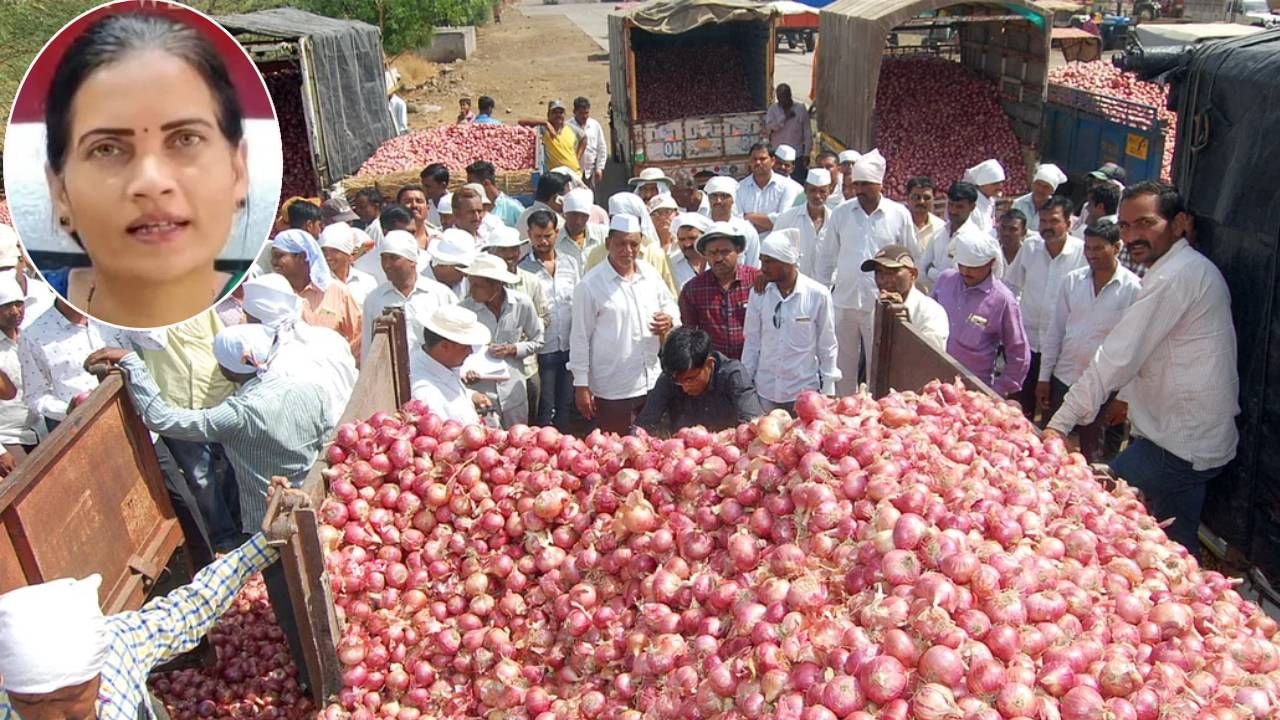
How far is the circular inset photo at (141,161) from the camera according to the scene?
1853mm

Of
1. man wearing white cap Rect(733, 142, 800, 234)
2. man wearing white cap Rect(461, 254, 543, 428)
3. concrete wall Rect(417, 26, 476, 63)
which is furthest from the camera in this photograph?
concrete wall Rect(417, 26, 476, 63)

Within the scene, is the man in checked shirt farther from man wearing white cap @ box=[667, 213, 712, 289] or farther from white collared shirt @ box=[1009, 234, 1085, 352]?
white collared shirt @ box=[1009, 234, 1085, 352]

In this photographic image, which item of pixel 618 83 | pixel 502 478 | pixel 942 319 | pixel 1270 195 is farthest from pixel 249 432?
pixel 618 83

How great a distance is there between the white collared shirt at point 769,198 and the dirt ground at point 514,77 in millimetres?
12717

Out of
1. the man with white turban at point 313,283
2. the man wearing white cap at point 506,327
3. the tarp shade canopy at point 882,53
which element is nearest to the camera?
the man wearing white cap at point 506,327

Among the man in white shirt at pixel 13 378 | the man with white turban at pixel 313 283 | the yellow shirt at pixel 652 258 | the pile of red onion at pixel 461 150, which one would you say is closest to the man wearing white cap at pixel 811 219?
the yellow shirt at pixel 652 258

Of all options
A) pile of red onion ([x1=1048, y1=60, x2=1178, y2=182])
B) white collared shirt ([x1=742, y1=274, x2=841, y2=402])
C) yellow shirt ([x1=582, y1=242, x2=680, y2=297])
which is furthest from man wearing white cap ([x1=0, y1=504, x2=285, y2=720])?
pile of red onion ([x1=1048, y1=60, x2=1178, y2=182])

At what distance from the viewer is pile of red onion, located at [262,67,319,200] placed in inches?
455

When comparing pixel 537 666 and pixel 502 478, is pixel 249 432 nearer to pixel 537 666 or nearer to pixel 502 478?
pixel 502 478

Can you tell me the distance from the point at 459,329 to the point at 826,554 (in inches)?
79.8

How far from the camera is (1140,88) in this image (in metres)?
11.2

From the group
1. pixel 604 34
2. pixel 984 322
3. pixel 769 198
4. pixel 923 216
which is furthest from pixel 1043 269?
pixel 604 34

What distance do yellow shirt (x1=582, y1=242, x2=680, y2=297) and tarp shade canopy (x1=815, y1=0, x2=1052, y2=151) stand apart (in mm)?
5184

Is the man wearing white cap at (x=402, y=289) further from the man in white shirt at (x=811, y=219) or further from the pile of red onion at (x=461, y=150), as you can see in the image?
the pile of red onion at (x=461, y=150)
